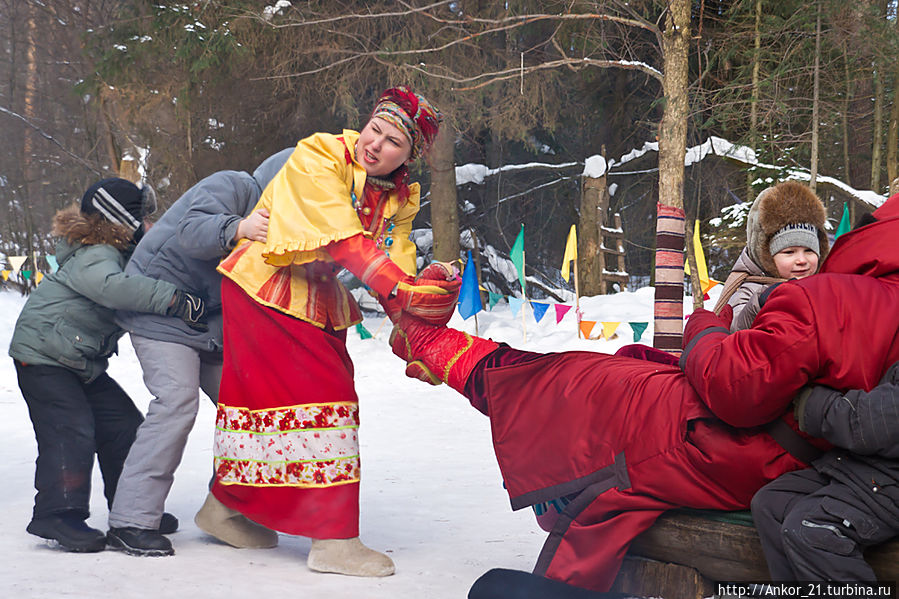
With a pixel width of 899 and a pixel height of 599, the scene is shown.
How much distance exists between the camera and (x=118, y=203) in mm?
3512

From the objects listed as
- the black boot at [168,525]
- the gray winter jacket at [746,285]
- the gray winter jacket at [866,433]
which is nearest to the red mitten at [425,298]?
the gray winter jacket at [746,285]

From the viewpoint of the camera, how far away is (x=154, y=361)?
331 cm

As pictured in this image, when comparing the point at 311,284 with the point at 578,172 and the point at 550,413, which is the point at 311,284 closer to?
the point at 550,413

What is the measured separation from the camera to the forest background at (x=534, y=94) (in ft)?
31.8

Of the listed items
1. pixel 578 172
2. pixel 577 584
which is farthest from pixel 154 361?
pixel 578 172

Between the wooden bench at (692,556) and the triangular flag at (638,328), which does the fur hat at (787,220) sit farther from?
the triangular flag at (638,328)

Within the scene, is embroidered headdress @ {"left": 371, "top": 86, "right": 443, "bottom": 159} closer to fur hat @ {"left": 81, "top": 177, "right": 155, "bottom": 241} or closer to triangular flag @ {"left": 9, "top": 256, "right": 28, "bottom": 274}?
fur hat @ {"left": 81, "top": 177, "right": 155, "bottom": 241}

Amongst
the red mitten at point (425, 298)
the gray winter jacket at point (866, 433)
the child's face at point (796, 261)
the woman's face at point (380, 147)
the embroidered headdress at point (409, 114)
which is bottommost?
the gray winter jacket at point (866, 433)

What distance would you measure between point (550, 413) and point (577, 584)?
1.72ft

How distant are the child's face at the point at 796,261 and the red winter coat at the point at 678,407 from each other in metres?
0.79

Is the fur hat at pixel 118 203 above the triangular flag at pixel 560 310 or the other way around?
above

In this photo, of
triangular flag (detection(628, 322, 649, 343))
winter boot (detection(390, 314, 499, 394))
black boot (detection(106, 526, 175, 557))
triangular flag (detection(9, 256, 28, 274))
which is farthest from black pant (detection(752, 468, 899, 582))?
triangular flag (detection(9, 256, 28, 274))

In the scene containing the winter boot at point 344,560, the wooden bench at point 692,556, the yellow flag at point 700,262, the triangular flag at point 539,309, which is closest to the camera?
the wooden bench at point 692,556

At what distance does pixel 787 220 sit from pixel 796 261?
17 cm
